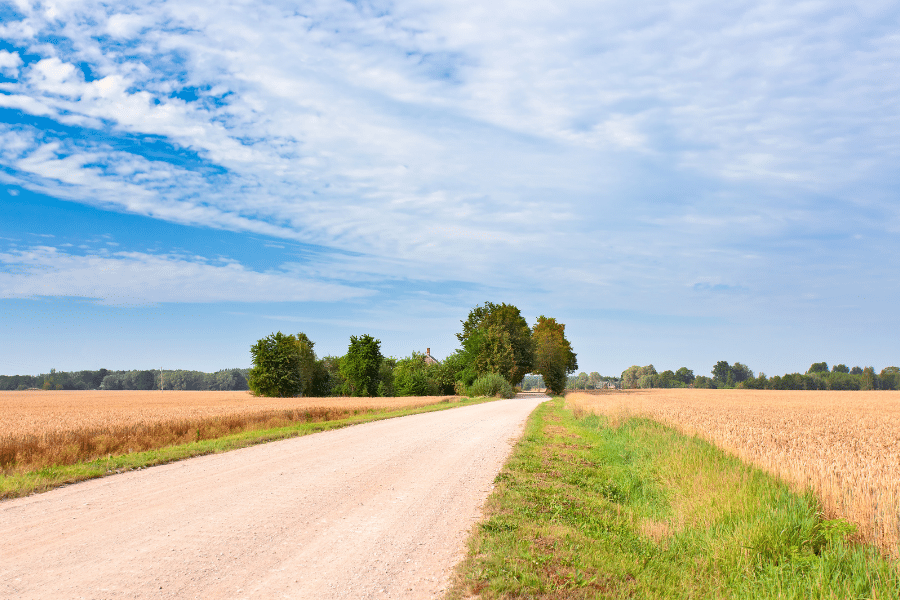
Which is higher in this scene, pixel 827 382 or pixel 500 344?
pixel 500 344

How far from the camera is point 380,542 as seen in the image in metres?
6.48

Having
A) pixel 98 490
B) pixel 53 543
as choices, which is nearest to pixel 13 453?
pixel 98 490

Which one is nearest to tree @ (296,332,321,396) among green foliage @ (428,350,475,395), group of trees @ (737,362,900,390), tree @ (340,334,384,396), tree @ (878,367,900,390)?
tree @ (340,334,384,396)

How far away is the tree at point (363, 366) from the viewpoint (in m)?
77.4

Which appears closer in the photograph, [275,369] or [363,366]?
[275,369]

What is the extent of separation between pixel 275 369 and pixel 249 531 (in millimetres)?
68625

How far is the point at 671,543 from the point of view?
680 cm

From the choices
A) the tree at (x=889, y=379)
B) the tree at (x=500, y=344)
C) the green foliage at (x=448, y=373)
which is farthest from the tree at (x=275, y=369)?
the tree at (x=889, y=379)

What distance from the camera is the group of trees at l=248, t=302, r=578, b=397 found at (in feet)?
226

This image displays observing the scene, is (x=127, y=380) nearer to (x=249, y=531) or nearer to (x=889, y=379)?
(x=249, y=531)

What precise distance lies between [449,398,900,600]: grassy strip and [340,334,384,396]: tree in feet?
225

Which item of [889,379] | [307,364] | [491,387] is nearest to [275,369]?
[307,364]

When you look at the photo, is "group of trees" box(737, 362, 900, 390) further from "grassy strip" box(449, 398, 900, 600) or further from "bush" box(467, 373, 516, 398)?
"grassy strip" box(449, 398, 900, 600)

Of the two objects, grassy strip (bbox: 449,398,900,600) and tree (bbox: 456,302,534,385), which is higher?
tree (bbox: 456,302,534,385)
